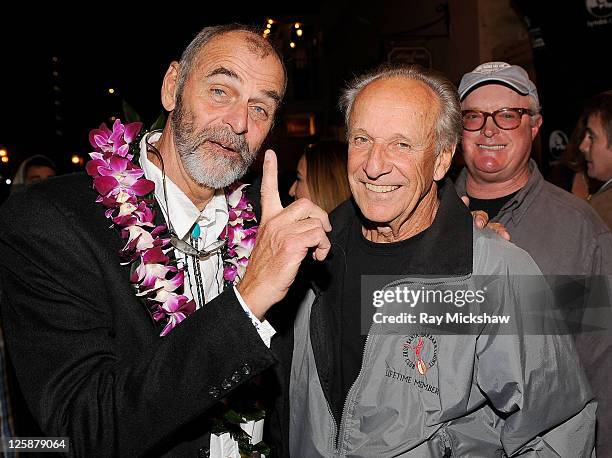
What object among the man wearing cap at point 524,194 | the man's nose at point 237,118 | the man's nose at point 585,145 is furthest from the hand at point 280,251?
the man's nose at point 585,145

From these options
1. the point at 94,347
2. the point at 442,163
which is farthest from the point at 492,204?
the point at 94,347

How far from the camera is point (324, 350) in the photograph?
2.20m

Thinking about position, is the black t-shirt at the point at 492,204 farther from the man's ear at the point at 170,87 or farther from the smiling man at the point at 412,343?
the man's ear at the point at 170,87

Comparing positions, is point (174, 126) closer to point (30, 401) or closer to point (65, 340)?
point (65, 340)

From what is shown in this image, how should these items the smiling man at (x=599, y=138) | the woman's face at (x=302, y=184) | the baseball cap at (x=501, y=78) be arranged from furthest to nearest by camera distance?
the woman's face at (x=302, y=184) → the smiling man at (x=599, y=138) → the baseball cap at (x=501, y=78)

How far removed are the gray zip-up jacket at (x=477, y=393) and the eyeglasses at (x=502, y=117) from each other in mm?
1045

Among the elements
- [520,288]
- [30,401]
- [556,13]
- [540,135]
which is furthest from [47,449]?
[540,135]

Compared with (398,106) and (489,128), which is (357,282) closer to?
(398,106)

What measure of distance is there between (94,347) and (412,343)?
3.37 ft

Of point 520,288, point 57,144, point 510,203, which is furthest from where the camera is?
point 57,144

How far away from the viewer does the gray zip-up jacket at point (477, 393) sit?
6.27ft

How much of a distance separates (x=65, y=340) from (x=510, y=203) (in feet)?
6.86

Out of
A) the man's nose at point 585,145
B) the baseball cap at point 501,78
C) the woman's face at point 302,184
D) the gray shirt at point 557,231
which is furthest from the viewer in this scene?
the woman's face at point 302,184

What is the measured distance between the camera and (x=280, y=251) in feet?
5.12
